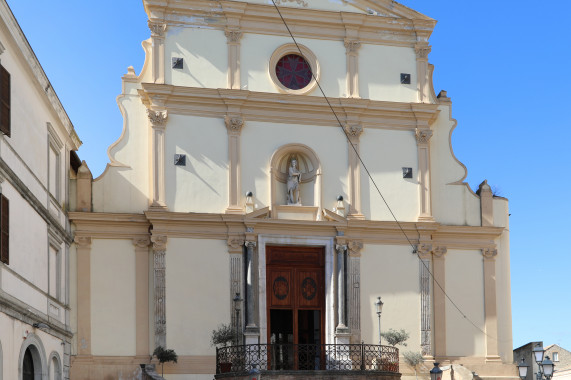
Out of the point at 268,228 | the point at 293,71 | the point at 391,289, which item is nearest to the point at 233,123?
the point at 293,71

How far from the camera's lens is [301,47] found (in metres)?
31.6

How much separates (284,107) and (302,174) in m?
2.33

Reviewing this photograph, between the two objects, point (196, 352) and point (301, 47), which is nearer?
point (196, 352)

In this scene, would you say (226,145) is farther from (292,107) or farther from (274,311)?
(274,311)

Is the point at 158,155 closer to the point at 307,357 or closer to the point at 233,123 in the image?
the point at 233,123

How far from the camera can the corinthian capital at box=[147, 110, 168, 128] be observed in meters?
29.8

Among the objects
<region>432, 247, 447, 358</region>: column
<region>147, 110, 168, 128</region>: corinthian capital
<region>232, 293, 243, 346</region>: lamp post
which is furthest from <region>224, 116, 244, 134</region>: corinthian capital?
<region>432, 247, 447, 358</region>: column

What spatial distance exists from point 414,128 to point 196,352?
10.6 metres

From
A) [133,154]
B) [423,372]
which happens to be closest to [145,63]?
[133,154]

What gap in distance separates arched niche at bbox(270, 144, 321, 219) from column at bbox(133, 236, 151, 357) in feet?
14.9

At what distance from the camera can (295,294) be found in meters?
30.4

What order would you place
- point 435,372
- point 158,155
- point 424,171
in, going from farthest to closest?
point 424,171, point 158,155, point 435,372

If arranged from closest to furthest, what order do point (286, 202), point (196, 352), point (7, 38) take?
point (7, 38) < point (196, 352) < point (286, 202)

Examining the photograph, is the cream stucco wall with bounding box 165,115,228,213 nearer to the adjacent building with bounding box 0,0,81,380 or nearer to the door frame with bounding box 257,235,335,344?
the door frame with bounding box 257,235,335,344
